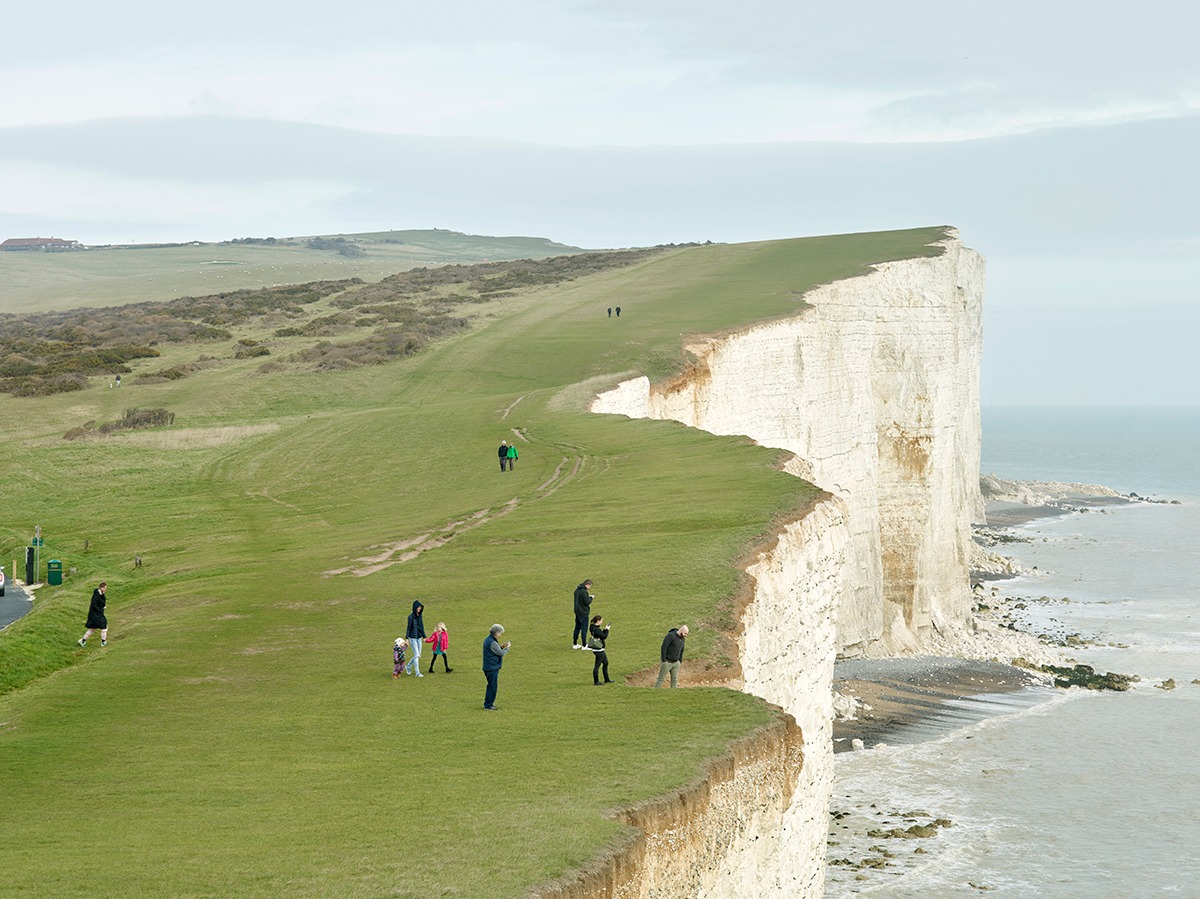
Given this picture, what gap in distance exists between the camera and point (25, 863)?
1350 centimetres

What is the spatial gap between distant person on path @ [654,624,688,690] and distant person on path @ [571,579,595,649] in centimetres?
232

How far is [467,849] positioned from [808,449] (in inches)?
2074

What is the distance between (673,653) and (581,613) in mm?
2934

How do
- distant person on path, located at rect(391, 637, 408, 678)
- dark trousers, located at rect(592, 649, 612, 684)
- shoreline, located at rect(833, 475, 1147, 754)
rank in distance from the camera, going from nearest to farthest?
1. dark trousers, located at rect(592, 649, 612, 684)
2. distant person on path, located at rect(391, 637, 408, 678)
3. shoreline, located at rect(833, 475, 1147, 754)

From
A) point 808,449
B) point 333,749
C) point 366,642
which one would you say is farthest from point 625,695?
point 808,449

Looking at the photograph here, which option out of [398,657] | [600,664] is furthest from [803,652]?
[398,657]

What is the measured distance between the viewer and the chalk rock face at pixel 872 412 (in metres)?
62.6

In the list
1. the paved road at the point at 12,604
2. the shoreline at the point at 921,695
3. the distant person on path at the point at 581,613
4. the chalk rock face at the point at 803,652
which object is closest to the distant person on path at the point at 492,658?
the distant person on path at the point at 581,613

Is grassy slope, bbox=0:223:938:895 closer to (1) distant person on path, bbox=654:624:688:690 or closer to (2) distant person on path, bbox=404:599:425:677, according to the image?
(2) distant person on path, bbox=404:599:425:677

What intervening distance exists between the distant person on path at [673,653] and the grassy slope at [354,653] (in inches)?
21.0

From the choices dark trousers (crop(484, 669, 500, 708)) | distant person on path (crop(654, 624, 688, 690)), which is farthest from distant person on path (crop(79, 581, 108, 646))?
distant person on path (crop(654, 624, 688, 690))

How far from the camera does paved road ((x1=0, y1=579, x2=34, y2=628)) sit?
105ft

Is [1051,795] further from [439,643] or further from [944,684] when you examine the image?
[439,643]

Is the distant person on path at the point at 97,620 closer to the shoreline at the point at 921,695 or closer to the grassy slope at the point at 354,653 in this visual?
the grassy slope at the point at 354,653
